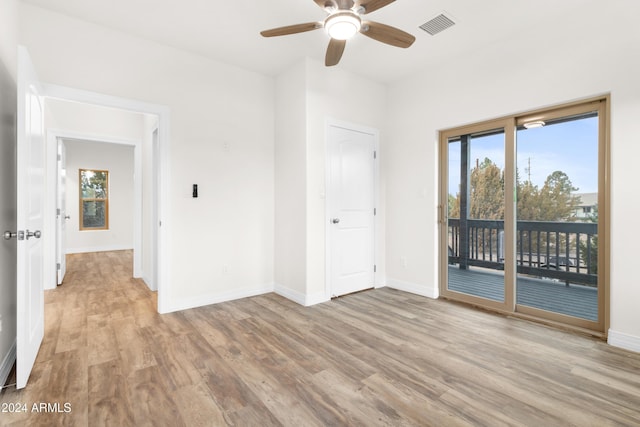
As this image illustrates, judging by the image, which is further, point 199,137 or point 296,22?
point 199,137

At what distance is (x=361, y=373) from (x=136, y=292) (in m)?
3.42

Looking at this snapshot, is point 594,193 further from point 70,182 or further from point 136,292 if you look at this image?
point 70,182

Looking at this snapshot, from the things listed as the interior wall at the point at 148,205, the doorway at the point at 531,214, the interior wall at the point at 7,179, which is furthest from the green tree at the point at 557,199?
the interior wall at the point at 148,205

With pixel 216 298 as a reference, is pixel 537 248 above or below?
above

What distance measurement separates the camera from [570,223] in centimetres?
292

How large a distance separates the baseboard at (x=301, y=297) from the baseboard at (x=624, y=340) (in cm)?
263

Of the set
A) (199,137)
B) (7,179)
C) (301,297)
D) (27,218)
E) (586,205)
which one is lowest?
(301,297)

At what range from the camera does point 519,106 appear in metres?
3.10

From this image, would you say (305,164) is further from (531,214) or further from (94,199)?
(94,199)

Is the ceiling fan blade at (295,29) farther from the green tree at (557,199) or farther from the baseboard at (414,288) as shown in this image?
the baseboard at (414,288)

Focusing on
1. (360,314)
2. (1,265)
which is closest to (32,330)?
(1,265)

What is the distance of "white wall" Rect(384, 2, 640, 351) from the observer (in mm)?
2479

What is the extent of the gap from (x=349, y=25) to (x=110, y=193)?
8.65 meters

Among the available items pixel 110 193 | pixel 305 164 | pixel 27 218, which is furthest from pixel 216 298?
pixel 110 193
